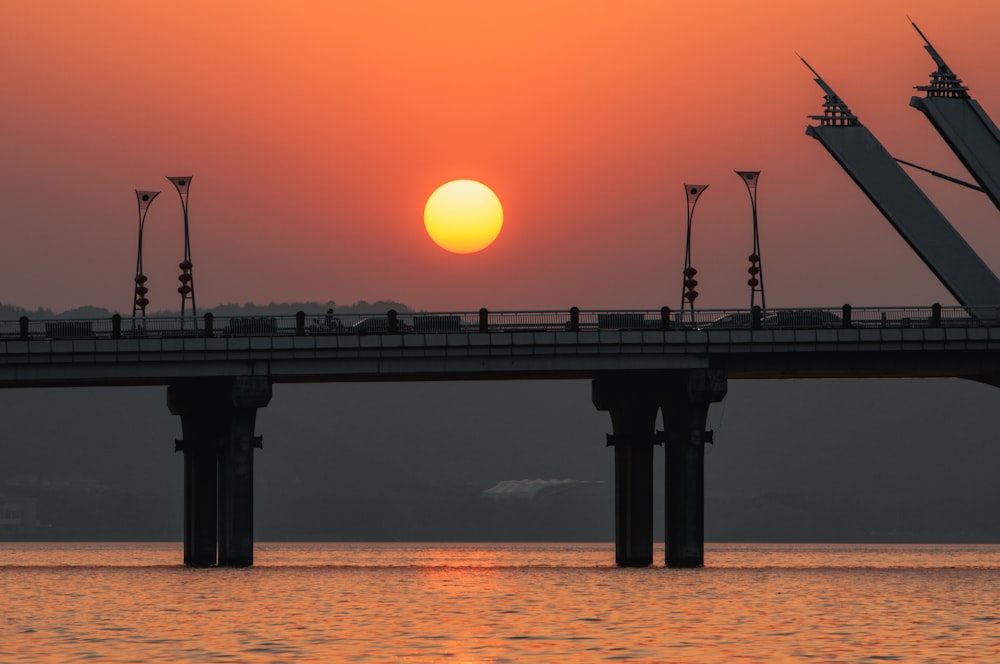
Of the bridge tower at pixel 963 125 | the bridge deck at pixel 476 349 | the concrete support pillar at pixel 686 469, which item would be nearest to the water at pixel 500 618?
the concrete support pillar at pixel 686 469

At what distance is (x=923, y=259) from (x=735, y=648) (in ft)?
205

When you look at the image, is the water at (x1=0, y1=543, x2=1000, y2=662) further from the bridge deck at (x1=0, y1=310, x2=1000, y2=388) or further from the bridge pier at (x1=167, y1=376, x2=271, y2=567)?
the bridge deck at (x1=0, y1=310, x2=1000, y2=388)

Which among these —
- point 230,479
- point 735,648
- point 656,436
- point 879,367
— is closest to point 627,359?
point 656,436

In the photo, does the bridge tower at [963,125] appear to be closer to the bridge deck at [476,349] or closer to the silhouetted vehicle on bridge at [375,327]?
the bridge deck at [476,349]

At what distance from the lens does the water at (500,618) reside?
5134 centimetres

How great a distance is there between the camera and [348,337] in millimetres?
98125

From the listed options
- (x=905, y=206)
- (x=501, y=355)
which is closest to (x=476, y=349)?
(x=501, y=355)

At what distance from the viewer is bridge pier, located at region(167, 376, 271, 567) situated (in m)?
100

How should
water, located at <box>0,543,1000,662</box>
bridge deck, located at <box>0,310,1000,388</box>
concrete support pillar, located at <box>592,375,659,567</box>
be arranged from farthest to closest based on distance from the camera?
concrete support pillar, located at <box>592,375,659,567</box>
bridge deck, located at <box>0,310,1000,388</box>
water, located at <box>0,543,1000,662</box>

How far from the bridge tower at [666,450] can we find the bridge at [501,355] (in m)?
0.12

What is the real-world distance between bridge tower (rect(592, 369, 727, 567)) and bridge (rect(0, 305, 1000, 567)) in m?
0.12

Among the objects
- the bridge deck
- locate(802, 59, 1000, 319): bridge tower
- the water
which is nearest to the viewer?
the water

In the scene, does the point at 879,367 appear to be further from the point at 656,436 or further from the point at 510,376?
the point at 510,376

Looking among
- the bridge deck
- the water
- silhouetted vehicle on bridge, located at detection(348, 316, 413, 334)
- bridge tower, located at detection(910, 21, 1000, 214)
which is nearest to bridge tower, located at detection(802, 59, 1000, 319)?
bridge tower, located at detection(910, 21, 1000, 214)
